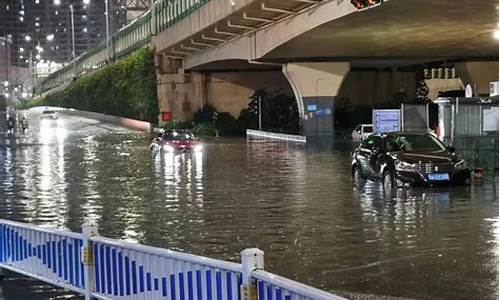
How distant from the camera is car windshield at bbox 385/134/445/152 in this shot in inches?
816

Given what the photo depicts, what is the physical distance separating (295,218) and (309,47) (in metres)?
30.0

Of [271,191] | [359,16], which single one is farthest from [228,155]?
[271,191]

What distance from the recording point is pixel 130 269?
6879 millimetres

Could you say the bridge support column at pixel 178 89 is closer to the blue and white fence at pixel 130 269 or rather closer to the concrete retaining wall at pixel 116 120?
the concrete retaining wall at pixel 116 120

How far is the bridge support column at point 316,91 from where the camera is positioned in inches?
2041

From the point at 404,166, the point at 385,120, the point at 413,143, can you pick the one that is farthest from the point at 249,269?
the point at 385,120

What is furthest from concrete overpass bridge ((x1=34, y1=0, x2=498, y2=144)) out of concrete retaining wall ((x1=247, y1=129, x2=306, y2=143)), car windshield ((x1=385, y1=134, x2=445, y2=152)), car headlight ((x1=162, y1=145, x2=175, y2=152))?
car windshield ((x1=385, y1=134, x2=445, y2=152))

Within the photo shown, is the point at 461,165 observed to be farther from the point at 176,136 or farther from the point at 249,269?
the point at 176,136

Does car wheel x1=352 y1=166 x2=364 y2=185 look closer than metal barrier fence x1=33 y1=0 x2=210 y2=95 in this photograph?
Yes

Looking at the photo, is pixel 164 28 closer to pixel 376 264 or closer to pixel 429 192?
pixel 429 192

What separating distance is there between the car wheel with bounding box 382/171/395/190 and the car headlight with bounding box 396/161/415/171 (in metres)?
0.43

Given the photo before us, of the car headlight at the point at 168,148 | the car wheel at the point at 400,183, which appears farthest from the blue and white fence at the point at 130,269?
the car headlight at the point at 168,148

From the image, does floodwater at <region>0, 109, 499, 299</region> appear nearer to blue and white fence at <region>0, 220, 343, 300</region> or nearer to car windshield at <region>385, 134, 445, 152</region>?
blue and white fence at <region>0, 220, 343, 300</region>

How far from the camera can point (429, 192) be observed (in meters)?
19.0
